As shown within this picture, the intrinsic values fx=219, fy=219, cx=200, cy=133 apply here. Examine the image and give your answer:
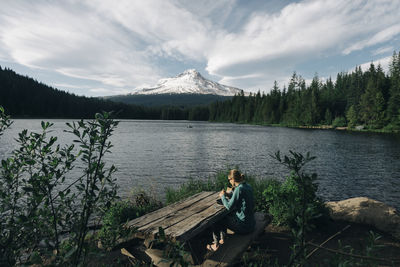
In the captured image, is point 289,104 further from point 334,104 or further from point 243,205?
point 243,205

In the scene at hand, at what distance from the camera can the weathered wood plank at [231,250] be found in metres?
4.00

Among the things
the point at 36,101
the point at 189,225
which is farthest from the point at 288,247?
the point at 36,101

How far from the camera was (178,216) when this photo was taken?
15.5 feet

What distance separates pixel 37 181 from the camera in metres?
2.24

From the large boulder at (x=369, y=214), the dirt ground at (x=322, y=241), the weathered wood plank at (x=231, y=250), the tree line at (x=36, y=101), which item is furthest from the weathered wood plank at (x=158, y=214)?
the tree line at (x=36, y=101)

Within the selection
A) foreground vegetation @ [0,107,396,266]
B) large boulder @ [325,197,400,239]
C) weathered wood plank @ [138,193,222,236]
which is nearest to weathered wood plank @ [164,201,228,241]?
weathered wood plank @ [138,193,222,236]

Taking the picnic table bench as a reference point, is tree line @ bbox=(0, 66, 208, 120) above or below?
above

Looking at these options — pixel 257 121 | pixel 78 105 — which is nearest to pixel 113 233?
pixel 257 121

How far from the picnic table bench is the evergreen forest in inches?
2392

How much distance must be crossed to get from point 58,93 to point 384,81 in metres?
174

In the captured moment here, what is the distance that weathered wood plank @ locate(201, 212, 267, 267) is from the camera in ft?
13.1

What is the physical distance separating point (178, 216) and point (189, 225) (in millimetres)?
579

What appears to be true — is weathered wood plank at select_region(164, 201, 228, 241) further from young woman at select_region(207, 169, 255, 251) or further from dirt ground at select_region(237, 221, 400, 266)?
dirt ground at select_region(237, 221, 400, 266)

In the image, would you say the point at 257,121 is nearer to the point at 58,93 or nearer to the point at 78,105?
the point at 78,105
